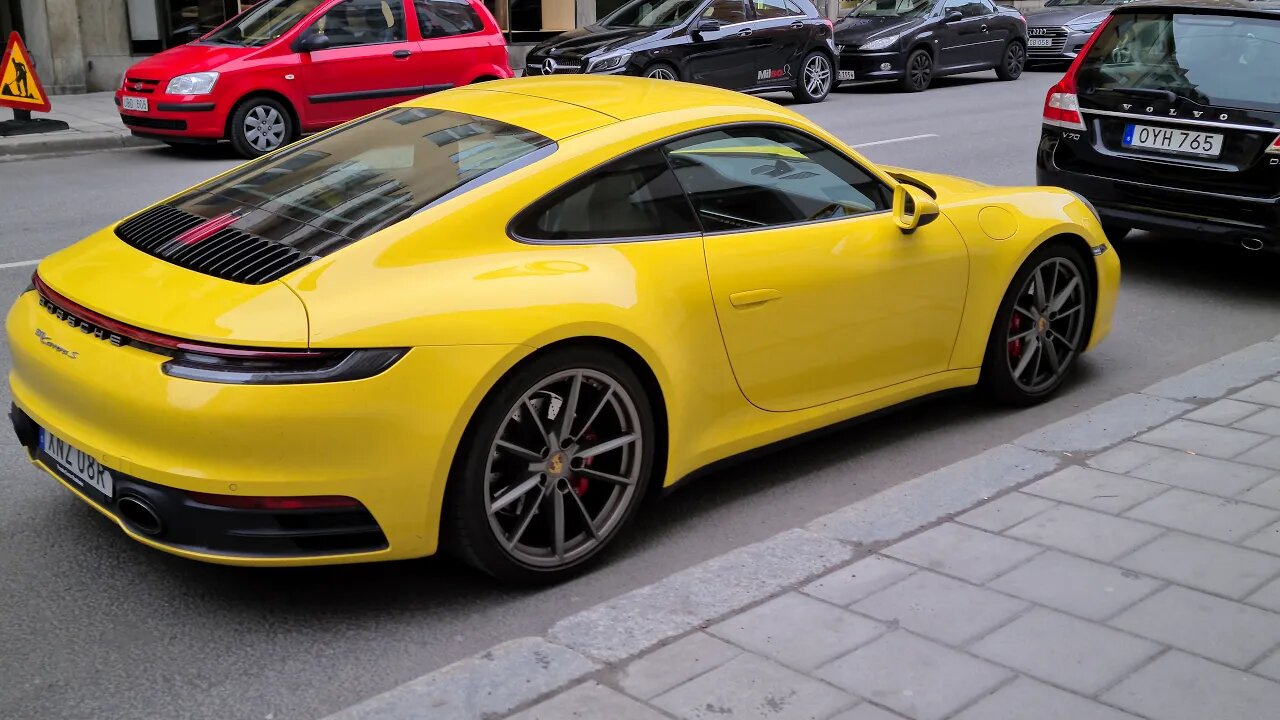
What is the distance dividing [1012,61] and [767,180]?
1839 centimetres

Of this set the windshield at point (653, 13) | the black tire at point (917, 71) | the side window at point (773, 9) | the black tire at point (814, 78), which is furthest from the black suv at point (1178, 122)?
the black tire at point (917, 71)

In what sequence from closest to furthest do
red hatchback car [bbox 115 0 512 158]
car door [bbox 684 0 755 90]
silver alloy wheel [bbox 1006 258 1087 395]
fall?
1. silver alloy wheel [bbox 1006 258 1087 395]
2. red hatchback car [bbox 115 0 512 158]
3. car door [bbox 684 0 755 90]

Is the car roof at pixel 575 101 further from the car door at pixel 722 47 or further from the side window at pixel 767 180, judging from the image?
the car door at pixel 722 47

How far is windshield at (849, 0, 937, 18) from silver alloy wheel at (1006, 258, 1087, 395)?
15.3 m

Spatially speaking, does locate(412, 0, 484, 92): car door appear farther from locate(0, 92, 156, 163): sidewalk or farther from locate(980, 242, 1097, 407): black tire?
locate(980, 242, 1097, 407): black tire

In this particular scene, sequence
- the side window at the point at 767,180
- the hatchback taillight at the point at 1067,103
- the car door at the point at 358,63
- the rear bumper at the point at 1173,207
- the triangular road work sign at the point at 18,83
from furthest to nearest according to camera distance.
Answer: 1. the triangular road work sign at the point at 18,83
2. the car door at the point at 358,63
3. the hatchback taillight at the point at 1067,103
4. the rear bumper at the point at 1173,207
5. the side window at the point at 767,180

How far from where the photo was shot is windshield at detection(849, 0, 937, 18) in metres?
20.4

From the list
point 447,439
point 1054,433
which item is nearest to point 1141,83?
point 1054,433

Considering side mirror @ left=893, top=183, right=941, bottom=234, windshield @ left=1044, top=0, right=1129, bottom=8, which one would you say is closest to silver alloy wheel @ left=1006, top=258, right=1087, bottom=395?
side mirror @ left=893, top=183, right=941, bottom=234

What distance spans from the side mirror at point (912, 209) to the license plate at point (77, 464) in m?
2.83

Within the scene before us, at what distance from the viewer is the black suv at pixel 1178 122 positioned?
294 inches

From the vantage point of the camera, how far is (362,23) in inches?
548

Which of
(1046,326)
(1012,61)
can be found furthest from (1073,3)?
(1046,326)

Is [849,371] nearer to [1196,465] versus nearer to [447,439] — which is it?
[1196,465]
